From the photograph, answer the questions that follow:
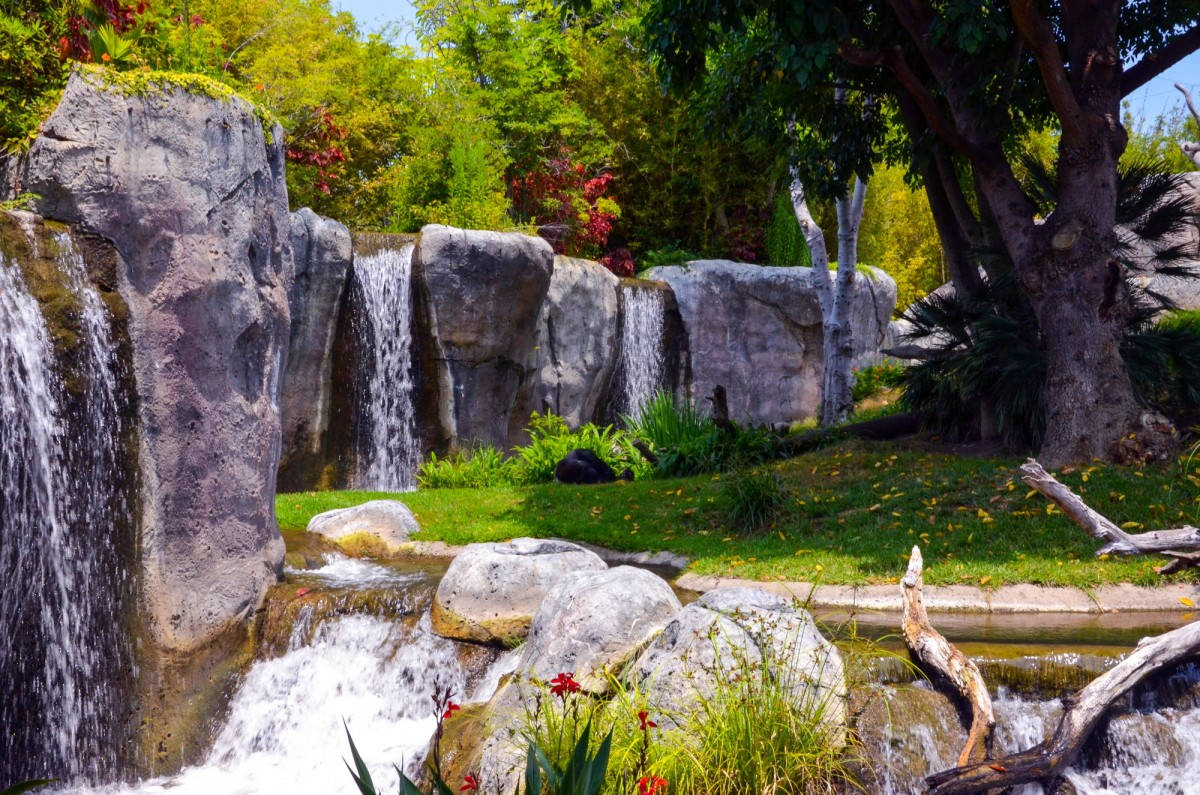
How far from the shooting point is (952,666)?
18.2ft

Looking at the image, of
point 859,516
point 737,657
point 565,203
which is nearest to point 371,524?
point 859,516

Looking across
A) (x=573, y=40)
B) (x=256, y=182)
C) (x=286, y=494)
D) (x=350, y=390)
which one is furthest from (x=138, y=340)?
(x=573, y=40)

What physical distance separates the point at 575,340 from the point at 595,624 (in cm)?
1129

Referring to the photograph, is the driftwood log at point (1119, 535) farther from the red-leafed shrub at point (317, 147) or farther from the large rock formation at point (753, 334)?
the red-leafed shrub at point (317, 147)

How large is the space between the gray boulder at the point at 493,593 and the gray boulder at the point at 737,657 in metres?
1.65

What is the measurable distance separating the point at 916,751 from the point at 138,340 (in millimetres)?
5461

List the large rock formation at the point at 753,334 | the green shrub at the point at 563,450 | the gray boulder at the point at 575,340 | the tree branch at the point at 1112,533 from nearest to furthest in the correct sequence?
the tree branch at the point at 1112,533 → the green shrub at the point at 563,450 → the gray boulder at the point at 575,340 → the large rock formation at the point at 753,334

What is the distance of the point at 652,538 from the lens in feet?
34.6

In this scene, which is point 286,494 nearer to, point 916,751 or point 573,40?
point 916,751

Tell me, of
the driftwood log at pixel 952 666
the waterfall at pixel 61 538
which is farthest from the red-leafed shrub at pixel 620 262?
the driftwood log at pixel 952 666

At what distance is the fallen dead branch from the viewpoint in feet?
16.0

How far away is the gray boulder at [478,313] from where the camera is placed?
1453cm

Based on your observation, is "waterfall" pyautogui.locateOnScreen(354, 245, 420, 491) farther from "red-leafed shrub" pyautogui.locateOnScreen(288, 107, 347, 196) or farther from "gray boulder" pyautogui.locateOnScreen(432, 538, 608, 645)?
"gray boulder" pyautogui.locateOnScreen(432, 538, 608, 645)

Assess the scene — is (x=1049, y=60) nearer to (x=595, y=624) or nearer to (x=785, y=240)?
(x=595, y=624)
